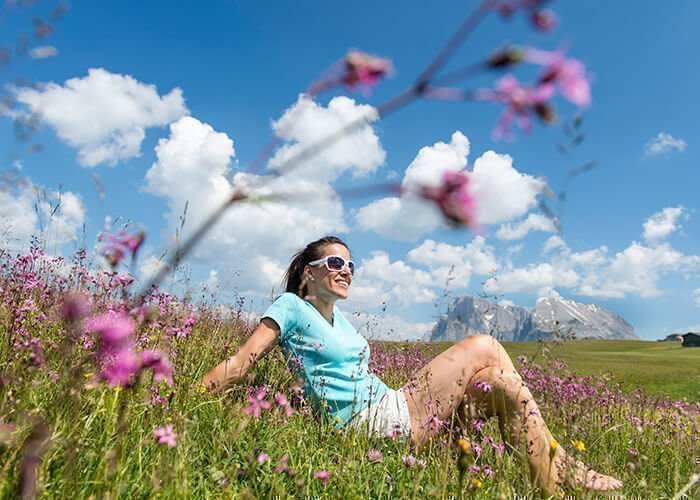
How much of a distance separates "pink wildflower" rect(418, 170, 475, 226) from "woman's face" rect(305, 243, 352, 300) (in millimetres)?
3914

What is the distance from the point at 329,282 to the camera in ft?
15.3

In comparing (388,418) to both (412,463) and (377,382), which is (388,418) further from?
(412,463)

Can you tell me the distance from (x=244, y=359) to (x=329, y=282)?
134 cm

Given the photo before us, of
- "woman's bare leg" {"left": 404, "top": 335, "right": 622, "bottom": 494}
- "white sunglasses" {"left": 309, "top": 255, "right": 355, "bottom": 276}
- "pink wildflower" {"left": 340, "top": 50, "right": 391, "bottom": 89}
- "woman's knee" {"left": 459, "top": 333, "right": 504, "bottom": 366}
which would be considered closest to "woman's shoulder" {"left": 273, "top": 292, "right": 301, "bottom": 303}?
"white sunglasses" {"left": 309, "top": 255, "right": 355, "bottom": 276}

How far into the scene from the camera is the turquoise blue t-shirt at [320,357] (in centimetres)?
387

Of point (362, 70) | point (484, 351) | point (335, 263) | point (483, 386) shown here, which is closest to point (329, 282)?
point (335, 263)

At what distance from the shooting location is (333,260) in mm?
4703

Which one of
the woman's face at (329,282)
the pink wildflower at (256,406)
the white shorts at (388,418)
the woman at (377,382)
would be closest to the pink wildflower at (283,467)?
the pink wildflower at (256,406)

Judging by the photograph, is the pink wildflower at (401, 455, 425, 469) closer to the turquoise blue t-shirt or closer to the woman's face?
the turquoise blue t-shirt

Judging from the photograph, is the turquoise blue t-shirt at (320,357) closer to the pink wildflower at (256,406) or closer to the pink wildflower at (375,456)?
the pink wildflower at (375,456)

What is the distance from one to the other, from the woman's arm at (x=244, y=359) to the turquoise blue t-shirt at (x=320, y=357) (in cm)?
9

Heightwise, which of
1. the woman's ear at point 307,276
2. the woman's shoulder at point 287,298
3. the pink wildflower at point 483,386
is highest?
the woman's ear at point 307,276

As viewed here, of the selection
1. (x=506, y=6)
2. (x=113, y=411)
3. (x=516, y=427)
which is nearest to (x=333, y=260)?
(x=516, y=427)

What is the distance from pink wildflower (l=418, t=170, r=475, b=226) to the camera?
0.70 meters
